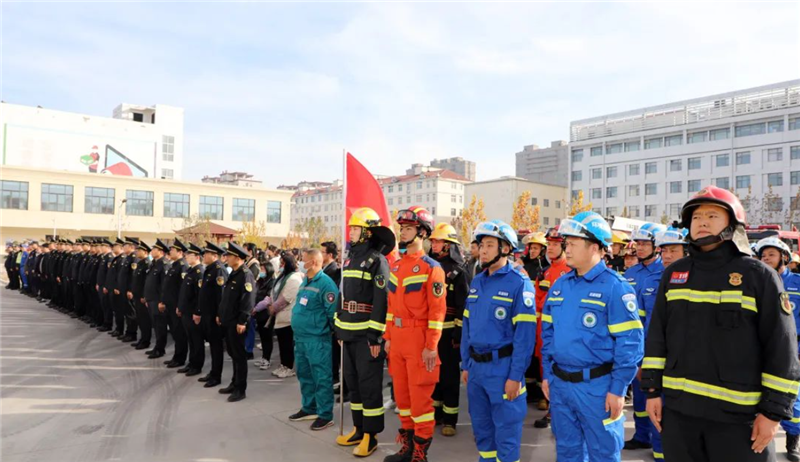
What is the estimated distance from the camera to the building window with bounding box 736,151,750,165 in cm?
5784

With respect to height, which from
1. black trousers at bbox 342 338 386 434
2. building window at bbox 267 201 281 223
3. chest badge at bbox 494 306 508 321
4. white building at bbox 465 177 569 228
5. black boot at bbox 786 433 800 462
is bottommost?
black boot at bbox 786 433 800 462

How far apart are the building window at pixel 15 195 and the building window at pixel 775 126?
234ft

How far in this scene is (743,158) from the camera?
58219 millimetres

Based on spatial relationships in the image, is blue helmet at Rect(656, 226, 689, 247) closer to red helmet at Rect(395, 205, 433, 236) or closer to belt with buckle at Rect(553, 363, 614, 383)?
red helmet at Rect(395, 205, 433, 236)

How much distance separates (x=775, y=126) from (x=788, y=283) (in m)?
60.9

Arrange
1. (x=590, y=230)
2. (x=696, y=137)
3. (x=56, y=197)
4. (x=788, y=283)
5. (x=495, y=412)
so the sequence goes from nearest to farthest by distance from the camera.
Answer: (x=590, y=230), (x=495, y=412), (x=788, y=283), (x=56, y=197), (x=696, y=137)

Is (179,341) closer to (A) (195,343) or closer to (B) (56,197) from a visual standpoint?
(A) (195,343)

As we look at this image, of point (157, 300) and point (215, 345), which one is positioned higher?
point (157, 300)

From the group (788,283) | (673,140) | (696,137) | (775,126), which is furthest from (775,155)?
(788,283)

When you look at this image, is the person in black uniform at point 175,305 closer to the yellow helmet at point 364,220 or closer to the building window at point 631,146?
the yellow helmet at point 364,220

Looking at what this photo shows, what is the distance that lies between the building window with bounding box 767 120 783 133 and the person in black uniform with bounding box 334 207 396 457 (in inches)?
2489

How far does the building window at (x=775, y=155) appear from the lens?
5519cm

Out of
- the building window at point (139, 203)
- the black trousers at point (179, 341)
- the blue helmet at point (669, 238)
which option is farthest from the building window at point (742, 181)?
the black trousers at point (179, 341)

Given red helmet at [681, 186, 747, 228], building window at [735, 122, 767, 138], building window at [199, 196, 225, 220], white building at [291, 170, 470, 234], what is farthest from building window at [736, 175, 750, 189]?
red helmet at [681, 186, 747, 228]
